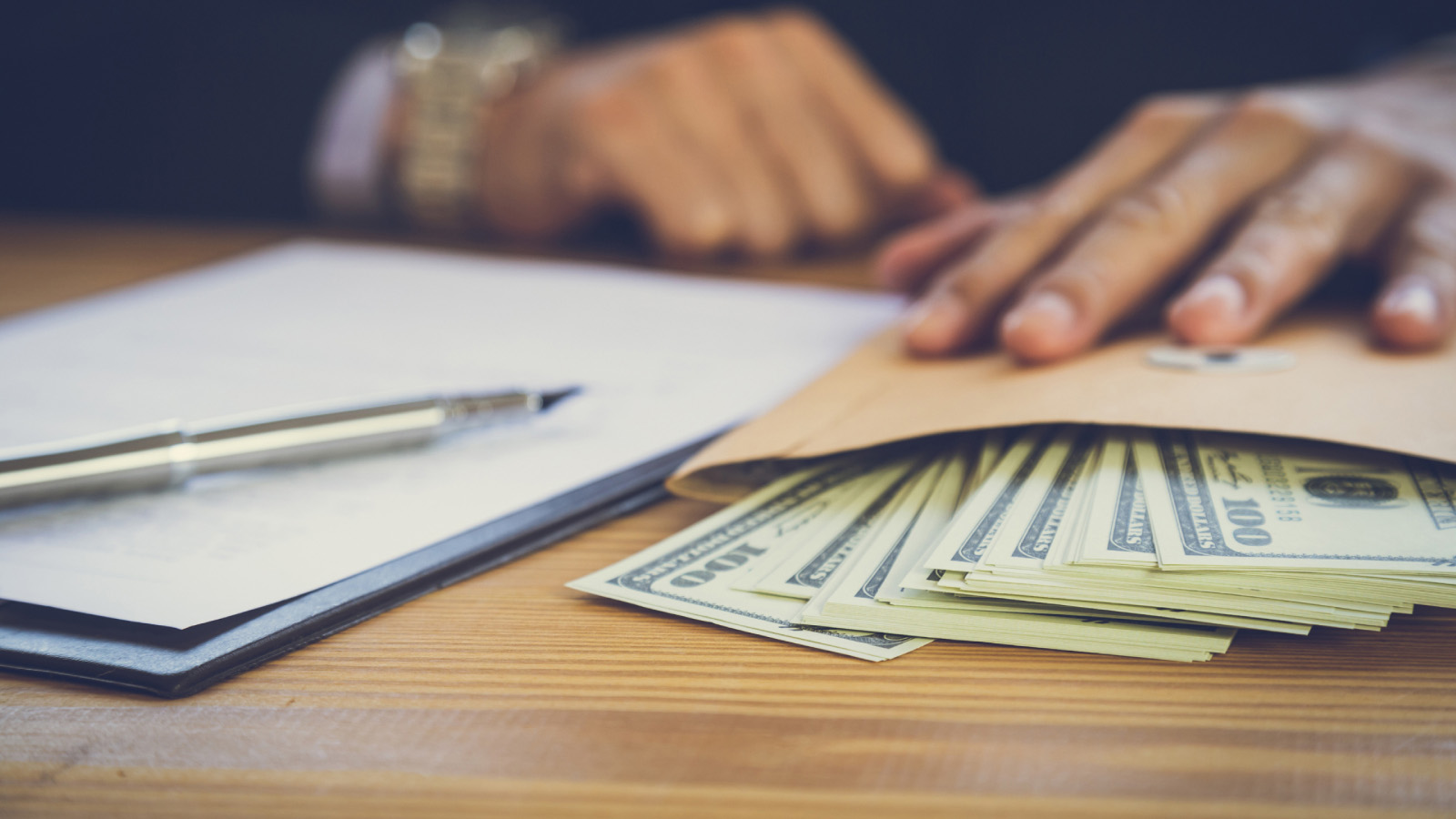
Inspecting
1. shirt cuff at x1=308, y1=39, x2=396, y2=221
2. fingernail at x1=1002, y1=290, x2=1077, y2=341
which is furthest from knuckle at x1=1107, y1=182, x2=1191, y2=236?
shirt cuff at x1=308, y1=39, x2=396, y2=221

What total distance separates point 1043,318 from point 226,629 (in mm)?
442

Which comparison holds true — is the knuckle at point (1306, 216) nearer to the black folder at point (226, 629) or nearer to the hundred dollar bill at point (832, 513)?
the hundred dollar bill at point (832, 513)

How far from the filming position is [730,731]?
34cm

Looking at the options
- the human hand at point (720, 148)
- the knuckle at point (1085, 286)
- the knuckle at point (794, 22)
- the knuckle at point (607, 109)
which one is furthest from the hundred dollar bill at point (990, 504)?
the knuckle at point (794, 22)

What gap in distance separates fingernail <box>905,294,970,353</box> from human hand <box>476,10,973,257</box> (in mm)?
518

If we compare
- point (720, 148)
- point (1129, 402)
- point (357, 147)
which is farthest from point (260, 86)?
point (1129, 402)

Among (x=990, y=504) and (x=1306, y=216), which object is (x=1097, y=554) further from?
(x=1306, y=216)

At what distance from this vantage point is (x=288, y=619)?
40cm

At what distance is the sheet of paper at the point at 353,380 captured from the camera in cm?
45

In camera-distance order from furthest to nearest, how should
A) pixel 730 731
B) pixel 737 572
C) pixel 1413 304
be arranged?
pixel 1413 304 → pixel 737 572 → pixel 730 731

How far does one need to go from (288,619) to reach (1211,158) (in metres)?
0.67

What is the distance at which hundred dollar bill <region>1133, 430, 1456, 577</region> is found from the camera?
14.8 inches

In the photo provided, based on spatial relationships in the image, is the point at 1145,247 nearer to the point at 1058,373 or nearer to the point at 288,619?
the point at 1058,373

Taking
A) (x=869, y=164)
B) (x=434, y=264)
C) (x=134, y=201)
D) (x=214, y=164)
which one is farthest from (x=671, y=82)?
(x=134, y=201)
